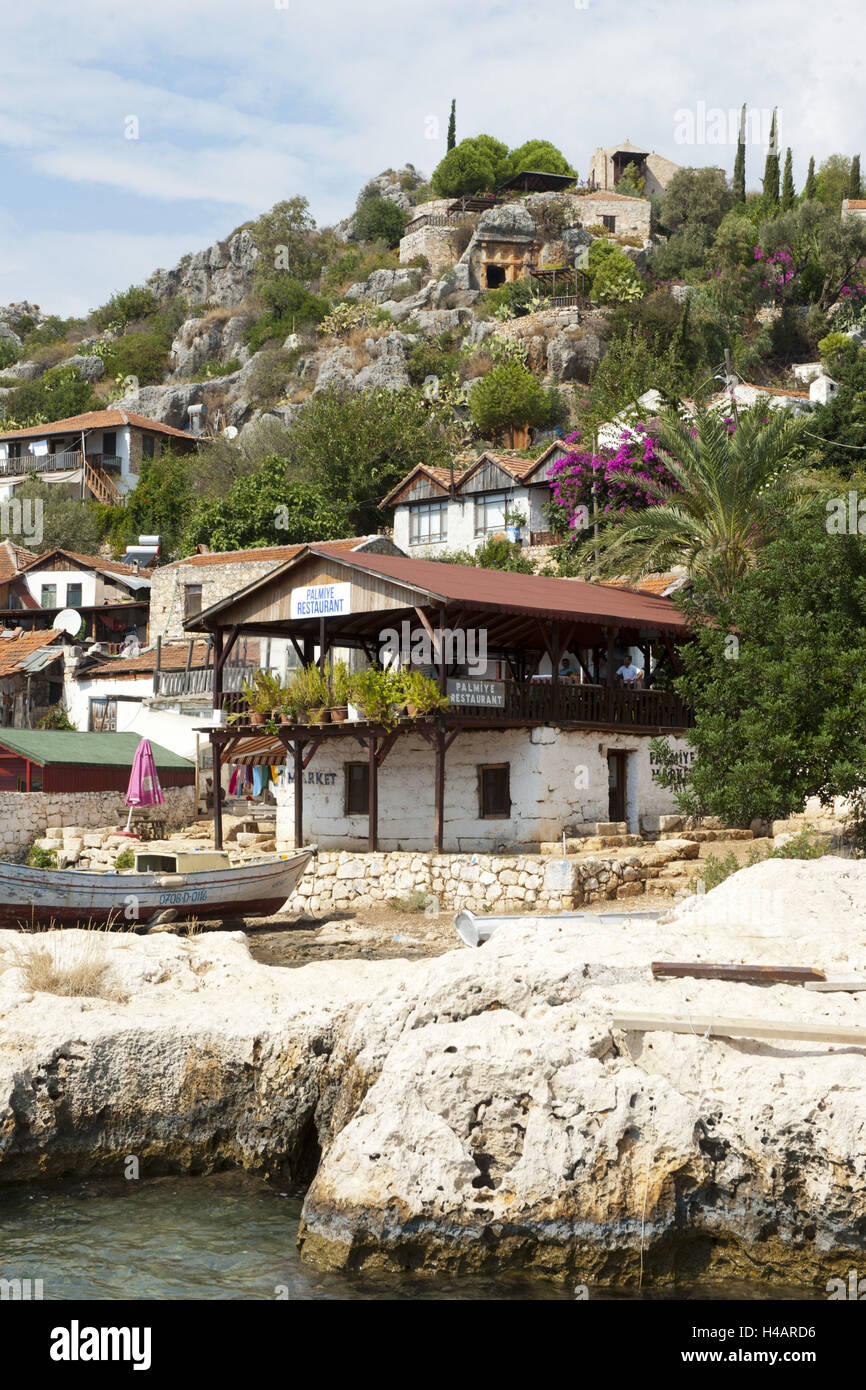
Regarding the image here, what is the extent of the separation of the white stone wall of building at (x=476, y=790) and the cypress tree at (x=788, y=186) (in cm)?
6771

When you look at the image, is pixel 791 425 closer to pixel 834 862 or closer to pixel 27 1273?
pixel 834 862

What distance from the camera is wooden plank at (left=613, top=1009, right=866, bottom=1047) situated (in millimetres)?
9133

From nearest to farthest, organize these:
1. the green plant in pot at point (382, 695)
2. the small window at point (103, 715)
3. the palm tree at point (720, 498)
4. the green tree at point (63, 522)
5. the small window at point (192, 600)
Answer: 1. the green plant in pot at point (382, 695)
2. the palm tree at point (720, 498)
3. the small window at point (103, 715)
4. the small window at point (192, 600)
5. the green tree at point (63, 522)

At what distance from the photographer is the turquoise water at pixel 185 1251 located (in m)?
8.67

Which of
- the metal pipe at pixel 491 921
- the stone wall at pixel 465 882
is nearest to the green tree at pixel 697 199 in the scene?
the stone wall at pixel 465 882

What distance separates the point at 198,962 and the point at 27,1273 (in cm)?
607

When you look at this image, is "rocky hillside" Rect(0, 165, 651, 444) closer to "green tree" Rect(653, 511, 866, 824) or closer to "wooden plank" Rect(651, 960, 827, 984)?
"green tree" Rect(653, 511, 866, 824)

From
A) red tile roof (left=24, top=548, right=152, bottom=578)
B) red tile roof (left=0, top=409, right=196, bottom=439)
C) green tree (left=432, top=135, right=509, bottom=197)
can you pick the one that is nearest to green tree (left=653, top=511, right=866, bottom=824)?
red tile roof (left=24, top=548, right=152, bottom=578)

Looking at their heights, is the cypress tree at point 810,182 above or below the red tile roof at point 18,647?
above

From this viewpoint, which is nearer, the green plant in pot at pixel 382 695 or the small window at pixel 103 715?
the green plant in pot at pixel 382 695

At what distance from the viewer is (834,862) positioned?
14.6 metres

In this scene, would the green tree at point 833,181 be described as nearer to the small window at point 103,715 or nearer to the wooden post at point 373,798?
the small window at point 103,715

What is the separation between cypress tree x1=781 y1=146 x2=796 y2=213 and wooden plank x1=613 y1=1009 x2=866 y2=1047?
85.1 metres

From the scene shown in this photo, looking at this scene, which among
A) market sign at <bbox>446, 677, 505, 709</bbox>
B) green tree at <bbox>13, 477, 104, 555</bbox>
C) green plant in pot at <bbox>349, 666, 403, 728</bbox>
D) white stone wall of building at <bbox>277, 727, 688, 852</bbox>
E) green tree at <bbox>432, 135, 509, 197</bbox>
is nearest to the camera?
market sign at <bbox>446, 677, 505, 709</bbox>
